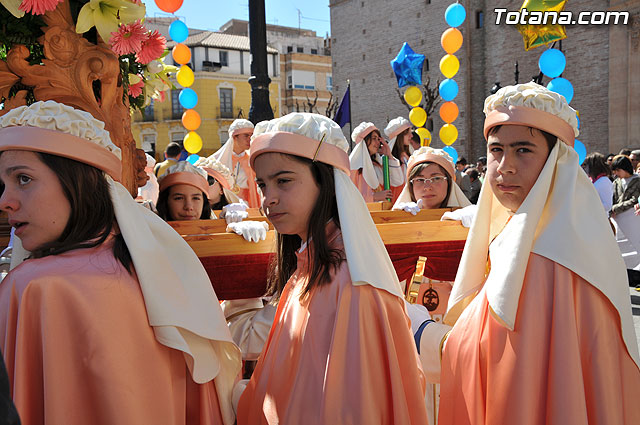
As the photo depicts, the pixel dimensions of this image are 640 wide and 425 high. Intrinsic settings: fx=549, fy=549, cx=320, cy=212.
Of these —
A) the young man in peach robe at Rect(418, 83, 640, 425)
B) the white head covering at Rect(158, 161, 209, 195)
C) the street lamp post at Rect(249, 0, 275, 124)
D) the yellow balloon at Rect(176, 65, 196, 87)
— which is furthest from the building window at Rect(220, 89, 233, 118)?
the young man in peach robe at Rect(418, 83, 640, 425)

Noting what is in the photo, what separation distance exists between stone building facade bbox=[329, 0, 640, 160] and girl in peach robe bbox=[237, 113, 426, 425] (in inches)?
770

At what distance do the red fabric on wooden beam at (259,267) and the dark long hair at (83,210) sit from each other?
107 centimetres

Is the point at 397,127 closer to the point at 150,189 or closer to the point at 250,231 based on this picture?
the point at 150,189

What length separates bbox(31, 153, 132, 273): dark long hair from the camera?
1725 millimetres

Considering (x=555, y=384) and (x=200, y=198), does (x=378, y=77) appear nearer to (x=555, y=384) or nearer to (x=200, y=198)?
(x=200, y=198)

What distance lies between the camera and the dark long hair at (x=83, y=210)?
5.66ft

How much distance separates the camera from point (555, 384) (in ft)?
6.14

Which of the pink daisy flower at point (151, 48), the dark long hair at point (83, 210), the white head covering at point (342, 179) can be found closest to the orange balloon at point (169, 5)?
the pink daisy flower at point (151, 48)

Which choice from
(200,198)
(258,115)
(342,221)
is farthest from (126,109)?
(258,115)

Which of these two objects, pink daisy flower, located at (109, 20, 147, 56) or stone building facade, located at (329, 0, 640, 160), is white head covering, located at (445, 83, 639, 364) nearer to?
pink daisy flower, located at (109, 20, 147, 56)

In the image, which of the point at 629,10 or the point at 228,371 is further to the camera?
the point at 629,10

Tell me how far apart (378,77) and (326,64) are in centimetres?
2125

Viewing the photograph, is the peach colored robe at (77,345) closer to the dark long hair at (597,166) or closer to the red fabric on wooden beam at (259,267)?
the red fabric on wooden beam at (259,267)

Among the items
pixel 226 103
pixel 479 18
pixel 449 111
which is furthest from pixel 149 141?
pixel 449 111
